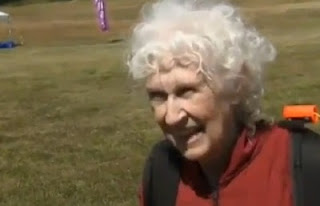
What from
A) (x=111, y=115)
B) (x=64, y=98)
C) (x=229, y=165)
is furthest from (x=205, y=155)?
(x=64, y=98)

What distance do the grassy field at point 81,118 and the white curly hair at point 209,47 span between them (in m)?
0.15

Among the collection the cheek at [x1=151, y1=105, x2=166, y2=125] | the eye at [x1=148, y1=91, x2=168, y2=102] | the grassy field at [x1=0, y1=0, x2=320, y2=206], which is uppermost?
the eye at [x1=148, y1=91, x2=168, y2=102]

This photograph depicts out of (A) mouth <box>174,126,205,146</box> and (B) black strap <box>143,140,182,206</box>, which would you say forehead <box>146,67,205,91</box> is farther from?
(B) black strap <box>143,140,182,206</box>

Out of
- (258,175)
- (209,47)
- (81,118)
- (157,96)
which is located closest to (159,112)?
(157,96)

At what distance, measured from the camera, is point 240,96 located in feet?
9.16

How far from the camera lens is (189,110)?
271 centimetres

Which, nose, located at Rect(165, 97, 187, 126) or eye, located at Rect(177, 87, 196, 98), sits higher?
eye, located at Rect(177, 87, 196, 98)

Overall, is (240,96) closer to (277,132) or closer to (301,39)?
(277,132)

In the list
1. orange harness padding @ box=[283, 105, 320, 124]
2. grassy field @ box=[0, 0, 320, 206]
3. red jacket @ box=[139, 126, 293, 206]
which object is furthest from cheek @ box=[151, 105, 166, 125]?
orange harness padding @ box=[283, 105, 320, 124]

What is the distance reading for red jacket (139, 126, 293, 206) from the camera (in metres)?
2.80

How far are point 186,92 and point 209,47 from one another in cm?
14


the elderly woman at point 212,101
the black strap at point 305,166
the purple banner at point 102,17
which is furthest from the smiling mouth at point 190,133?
the purple banner at point 102,17

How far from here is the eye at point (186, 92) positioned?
2.73 metres

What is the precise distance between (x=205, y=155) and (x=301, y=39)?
63.1 ft
